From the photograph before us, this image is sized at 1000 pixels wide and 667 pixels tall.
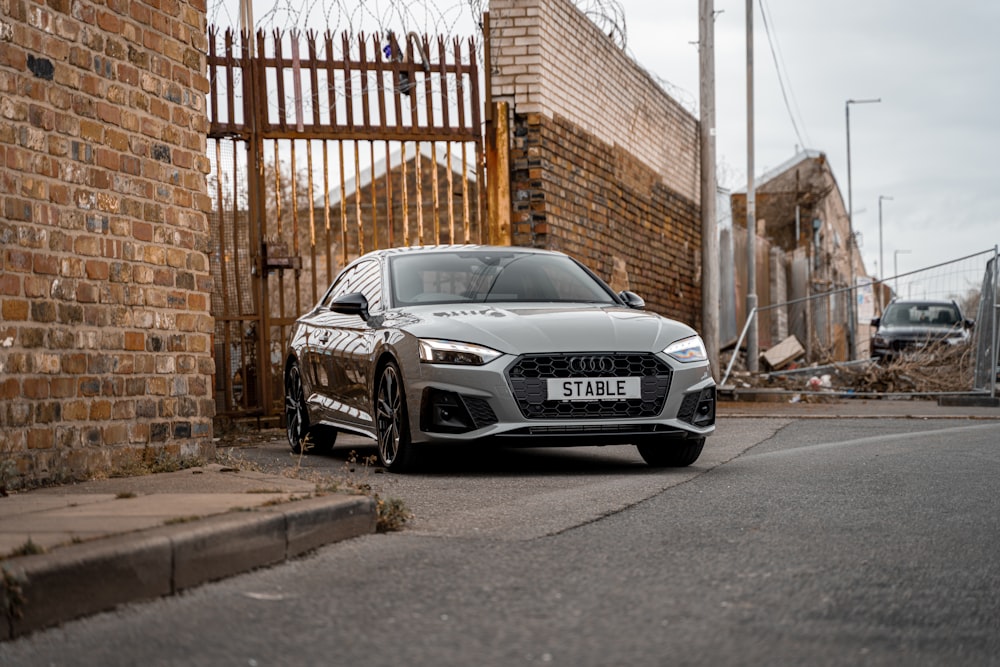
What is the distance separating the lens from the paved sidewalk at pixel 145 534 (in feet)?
13.0

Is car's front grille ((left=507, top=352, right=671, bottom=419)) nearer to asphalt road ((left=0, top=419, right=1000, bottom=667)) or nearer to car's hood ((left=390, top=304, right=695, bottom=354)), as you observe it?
car's hood ((left=390, top=304, right=695, bottom=354))

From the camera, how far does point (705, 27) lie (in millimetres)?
19594

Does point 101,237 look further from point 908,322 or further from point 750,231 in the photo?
point 908,322

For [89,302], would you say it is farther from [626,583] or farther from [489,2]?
→ [489,2]

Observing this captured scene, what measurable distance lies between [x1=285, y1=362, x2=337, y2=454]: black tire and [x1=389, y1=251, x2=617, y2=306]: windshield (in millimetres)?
1568

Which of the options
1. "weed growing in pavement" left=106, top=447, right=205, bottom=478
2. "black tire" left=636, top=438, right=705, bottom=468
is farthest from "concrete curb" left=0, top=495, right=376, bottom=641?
"black tire" left=636, top=438, right=705, bottom=468

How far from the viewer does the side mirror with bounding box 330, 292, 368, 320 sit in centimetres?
886

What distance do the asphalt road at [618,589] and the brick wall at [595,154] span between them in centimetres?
721

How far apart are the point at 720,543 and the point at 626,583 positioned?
0.93 meters

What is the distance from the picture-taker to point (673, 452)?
8.55 metres

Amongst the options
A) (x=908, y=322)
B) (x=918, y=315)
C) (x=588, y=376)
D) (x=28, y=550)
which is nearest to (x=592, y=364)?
(x=588, y=376)

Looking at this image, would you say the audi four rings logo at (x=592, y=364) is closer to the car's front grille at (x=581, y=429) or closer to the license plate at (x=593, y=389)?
the license plate at (x=593, y=389)

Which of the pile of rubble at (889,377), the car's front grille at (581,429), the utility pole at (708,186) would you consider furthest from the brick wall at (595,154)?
the car's front grille at (581,429)

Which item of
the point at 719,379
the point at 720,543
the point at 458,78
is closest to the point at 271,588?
the point at 720,543
